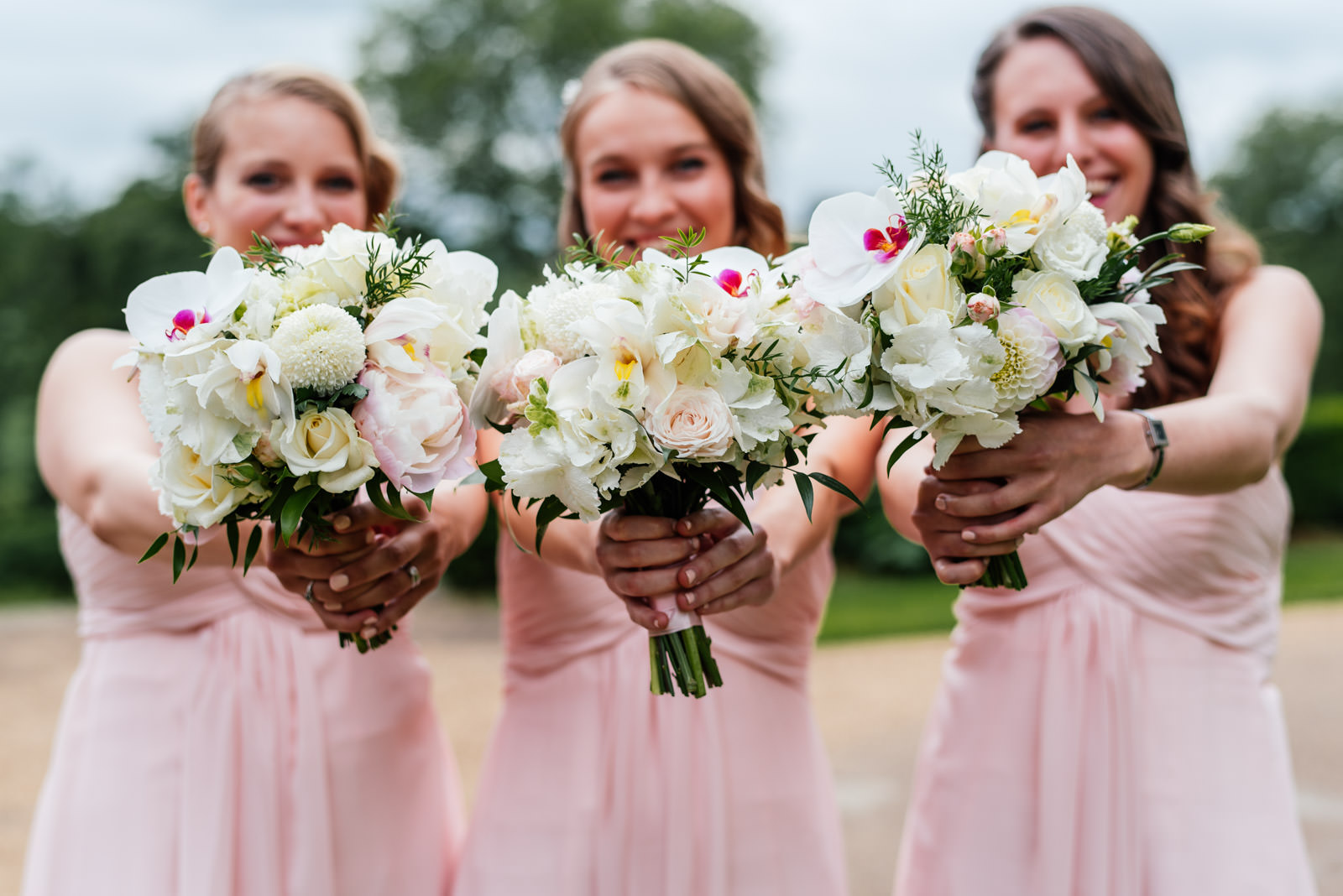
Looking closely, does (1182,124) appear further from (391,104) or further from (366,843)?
(391,104)

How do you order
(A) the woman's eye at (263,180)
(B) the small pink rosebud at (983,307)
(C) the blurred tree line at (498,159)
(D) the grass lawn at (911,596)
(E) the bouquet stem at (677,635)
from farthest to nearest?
1. (C) the blurred tree line at (498,159)
2. (D) the grass lawn at (911,596)
3. (A) the woman's eye at (263,180)
4. (E) the bouquet stem at (677,635)
5. (B) the small pink rosebud at (983,307)

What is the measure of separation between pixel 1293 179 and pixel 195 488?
41.4 m

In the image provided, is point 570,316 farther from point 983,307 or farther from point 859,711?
point 859,711

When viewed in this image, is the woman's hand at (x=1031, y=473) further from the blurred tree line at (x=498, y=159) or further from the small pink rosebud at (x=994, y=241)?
the blurred tree line at (x=498, y=159)

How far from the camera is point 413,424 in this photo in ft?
7.25

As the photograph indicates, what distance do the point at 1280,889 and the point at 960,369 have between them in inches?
69.6

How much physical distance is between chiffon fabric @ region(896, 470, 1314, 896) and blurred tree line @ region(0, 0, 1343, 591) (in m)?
23.0

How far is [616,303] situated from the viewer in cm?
213

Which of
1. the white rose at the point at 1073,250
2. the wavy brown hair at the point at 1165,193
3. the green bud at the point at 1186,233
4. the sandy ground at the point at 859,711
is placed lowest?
the sandy ground at the point at 859,711

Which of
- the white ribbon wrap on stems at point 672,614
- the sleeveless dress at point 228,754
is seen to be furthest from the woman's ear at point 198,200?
the white ribbon wrap on stems at point 672,614

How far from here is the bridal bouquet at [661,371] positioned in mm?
2131

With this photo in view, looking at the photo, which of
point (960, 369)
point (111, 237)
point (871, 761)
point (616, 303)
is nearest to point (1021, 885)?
point (960, 369)

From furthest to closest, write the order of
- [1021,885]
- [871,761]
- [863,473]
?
[871,761], [863,473], [1021,885]

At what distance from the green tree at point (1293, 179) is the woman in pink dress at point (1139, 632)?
3400 centimetres
